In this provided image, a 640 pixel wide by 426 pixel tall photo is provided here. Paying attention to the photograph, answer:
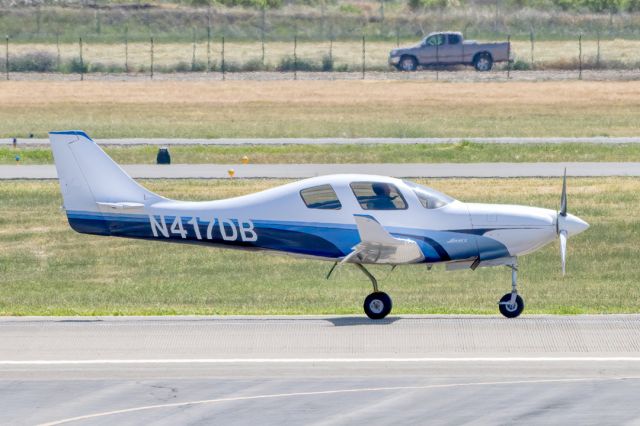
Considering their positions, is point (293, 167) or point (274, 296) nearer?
point (274, 296)

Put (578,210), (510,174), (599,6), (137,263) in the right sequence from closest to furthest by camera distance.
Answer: (137,263), (578,210), (510,174), (599,6)

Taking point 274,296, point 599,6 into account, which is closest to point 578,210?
point 274,296

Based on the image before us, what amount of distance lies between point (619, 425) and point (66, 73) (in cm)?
6100

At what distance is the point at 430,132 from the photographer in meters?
47.6

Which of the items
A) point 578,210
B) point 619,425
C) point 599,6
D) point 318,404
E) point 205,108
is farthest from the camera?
point 599,6

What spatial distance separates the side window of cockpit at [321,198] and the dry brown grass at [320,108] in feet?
92.6

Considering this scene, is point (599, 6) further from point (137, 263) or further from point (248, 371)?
point (248, 371)

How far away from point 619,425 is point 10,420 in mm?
6097

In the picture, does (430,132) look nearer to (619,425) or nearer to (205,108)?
(205,108)

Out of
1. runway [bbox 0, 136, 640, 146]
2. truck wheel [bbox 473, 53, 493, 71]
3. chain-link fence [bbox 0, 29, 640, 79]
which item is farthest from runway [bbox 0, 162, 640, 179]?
truck wheel [bbox 473, 53, 493, 71]

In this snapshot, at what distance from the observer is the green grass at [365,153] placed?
3959 cm

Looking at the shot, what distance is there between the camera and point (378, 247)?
18.2 metres

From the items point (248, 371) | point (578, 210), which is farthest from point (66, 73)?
point (248, 371)

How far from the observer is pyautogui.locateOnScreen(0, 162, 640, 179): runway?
3566cm
